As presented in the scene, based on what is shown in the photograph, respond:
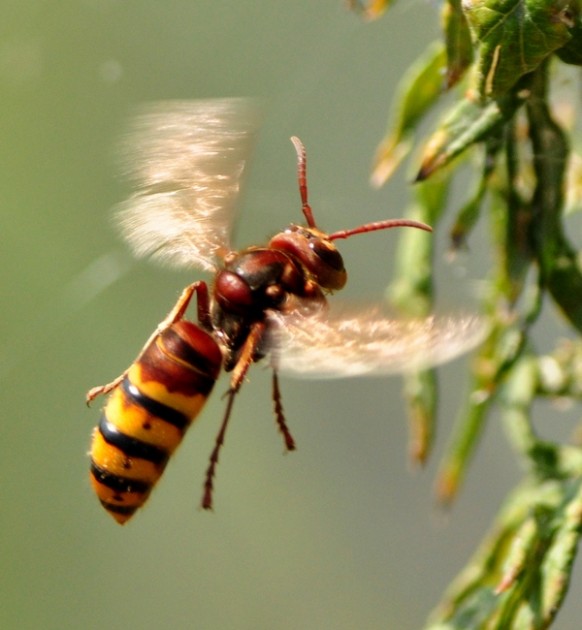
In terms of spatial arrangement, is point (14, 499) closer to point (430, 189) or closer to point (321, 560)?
point (321, 560)

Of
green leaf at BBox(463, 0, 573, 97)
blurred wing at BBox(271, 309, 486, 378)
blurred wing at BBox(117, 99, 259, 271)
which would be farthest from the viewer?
blurred wing at BBox(117, 99, 259, 271)

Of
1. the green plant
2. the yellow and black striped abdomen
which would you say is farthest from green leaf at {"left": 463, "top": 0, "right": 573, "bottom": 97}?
the yellow and black striped abdomen

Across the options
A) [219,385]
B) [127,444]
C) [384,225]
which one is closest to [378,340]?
[384,225]

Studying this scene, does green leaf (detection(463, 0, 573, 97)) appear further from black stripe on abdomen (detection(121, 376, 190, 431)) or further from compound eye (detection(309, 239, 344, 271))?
black stripe on abdomen (detection(121, 376, 190, 431))

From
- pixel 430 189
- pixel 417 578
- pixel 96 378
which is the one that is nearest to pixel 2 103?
pixel 96 378

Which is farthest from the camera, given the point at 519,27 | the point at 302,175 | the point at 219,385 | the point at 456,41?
the point at 219,385

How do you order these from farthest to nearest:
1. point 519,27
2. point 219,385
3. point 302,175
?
point 219,385, point 302,175, point 519,27

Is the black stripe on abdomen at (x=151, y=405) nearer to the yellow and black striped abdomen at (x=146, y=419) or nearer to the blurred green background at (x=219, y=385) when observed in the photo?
the yellow and black striped abdomen at (x=146, y=419)

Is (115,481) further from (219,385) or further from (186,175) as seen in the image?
(219,385)
